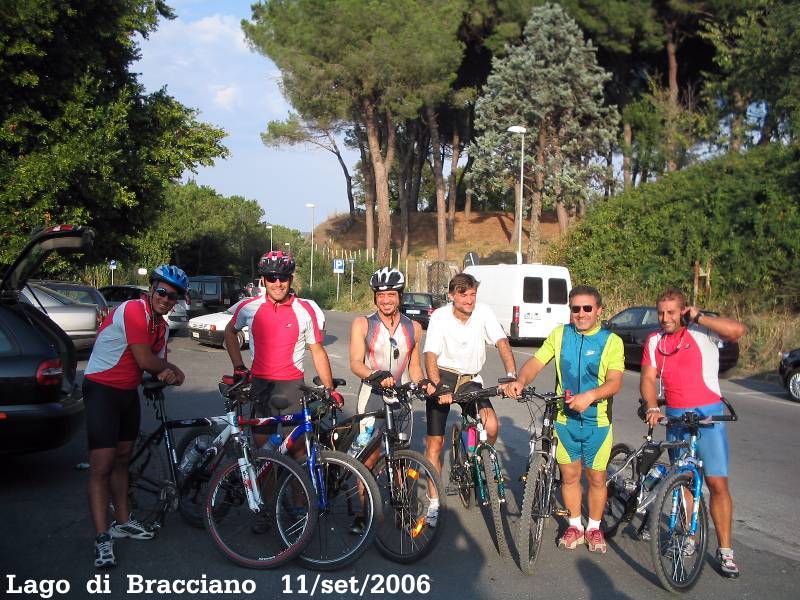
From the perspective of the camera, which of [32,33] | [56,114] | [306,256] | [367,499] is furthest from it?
[306,256]

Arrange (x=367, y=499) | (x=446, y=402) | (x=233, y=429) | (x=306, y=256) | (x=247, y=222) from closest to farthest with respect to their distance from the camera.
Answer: (x=367, y=499), (x=233, y=429), (x=446, y=402), (x=306, y=256), (x=247, y=222)

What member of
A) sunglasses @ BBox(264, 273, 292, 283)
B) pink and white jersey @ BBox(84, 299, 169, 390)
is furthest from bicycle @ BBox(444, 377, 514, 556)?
pink and white jersey @ BBox(84, 299, 169, 390)

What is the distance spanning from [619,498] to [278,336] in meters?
2.50

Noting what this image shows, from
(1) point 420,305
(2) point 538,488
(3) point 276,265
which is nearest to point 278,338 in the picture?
(3) point 276,265

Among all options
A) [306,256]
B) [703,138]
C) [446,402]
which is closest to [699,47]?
[703,138]

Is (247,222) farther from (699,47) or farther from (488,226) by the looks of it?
(699,47)

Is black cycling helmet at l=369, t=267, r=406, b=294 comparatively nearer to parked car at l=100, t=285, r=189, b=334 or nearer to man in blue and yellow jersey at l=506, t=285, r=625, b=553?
man in blue and yellow jersey at l=506, t=285, r=625, b=553

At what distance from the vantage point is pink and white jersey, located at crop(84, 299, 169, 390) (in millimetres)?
4930

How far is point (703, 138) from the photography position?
34.2 meters

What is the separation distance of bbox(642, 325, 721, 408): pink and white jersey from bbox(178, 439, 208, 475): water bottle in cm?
297

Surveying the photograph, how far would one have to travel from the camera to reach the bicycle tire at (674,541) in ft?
14.5

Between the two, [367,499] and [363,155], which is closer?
[367,499]

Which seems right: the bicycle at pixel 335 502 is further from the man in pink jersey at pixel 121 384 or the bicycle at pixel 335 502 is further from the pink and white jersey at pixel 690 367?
the pink and white jersey at pixel 690 367

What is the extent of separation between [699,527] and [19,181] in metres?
16.0
